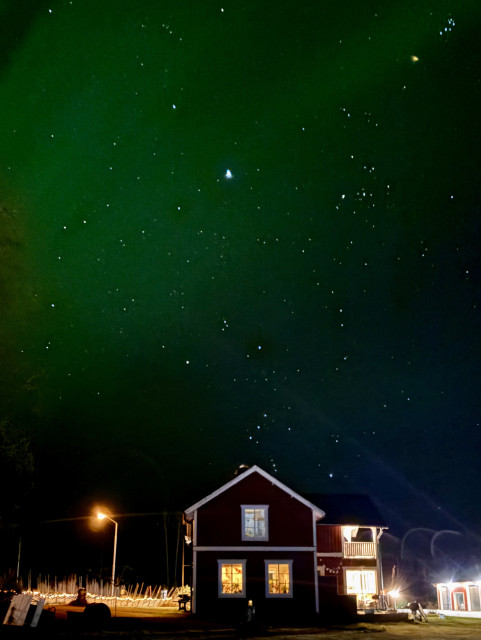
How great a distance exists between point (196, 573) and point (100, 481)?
124 feet

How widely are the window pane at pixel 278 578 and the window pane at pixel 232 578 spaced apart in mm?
1481

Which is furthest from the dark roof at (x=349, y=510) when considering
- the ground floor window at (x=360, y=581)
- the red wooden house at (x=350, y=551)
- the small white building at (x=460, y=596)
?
the small white building at (x=460, y=596)

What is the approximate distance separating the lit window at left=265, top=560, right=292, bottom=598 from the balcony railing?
8.33 metres

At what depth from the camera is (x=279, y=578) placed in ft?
106

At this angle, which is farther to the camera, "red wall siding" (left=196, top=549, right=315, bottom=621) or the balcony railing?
the balcony railing

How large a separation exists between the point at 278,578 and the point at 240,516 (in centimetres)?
350

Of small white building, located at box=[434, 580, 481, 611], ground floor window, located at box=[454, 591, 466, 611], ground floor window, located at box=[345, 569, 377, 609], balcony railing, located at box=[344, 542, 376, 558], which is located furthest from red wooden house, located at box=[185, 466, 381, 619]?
ground floor window, located at box=[454, 591, 466, 611]

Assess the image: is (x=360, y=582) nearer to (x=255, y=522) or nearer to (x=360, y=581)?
(x=360, y=581)

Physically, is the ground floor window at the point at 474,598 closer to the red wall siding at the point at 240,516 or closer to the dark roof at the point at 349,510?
the dark roof at the point at 349,510

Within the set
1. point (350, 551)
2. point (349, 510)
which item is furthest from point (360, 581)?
point (349, 510)

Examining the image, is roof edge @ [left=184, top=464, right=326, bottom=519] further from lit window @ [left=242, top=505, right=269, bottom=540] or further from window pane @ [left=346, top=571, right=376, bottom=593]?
window pane @ [left=346, top=571, right=376, bottom=593]

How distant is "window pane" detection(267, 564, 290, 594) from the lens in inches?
1260

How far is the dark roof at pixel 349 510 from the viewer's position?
40188 mm

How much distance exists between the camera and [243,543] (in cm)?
3250
